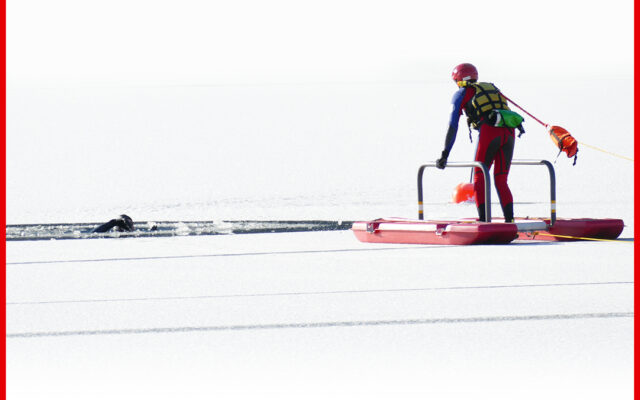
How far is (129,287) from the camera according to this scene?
8.62 metres

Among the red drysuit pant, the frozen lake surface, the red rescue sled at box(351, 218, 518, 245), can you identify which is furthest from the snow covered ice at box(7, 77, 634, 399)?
the red drysuit pant

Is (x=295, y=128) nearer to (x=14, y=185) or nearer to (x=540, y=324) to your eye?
(x=14, y=185)

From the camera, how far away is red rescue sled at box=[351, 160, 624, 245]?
11.1 m

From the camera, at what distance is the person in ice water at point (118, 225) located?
1327 centimetres

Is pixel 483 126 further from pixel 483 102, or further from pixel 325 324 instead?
pixel 325 324

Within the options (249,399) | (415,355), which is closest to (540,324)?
(415,355)

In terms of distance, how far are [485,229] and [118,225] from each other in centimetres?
427

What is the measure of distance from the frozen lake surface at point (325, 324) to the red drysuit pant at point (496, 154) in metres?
1.01

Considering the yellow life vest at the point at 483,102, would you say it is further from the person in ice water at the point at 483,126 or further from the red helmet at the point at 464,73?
the red helmet at the point at 464,73

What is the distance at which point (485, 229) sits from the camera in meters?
11.1

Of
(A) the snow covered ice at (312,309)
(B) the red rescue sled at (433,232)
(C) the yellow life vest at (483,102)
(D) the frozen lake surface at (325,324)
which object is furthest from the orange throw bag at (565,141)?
(D) the frozen lake surface at (325,324)

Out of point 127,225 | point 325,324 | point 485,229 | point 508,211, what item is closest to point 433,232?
point 485,229

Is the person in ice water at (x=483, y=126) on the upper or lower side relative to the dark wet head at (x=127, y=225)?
upper

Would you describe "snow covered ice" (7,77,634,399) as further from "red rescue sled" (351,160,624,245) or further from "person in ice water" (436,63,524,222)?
"person in ice water" (436,63,524,222)
